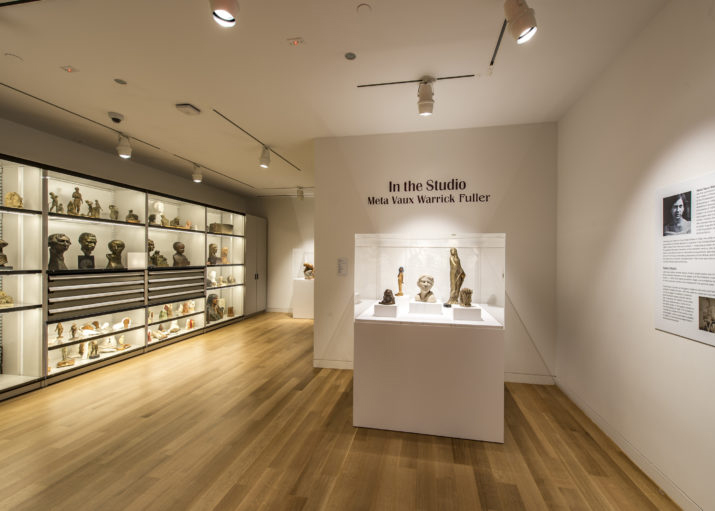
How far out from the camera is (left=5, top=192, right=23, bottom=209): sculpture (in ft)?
10.3

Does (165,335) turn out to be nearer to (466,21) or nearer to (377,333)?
(377,333)

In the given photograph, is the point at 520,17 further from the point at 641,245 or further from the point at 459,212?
the point at 459,212

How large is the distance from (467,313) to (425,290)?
1.49 ft

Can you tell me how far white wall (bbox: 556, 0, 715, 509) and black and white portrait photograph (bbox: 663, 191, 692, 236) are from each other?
10 cm

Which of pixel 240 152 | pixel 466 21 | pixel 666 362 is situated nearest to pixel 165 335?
pixel 240 152

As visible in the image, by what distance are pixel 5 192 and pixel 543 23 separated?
5053 mm

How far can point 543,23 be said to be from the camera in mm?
1985

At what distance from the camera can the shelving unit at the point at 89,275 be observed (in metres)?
3.26

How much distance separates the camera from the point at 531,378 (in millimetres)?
3500

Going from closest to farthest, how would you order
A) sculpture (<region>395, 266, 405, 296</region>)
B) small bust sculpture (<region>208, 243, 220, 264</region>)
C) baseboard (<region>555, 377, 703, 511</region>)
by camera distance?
baseboard (<region>555, 377, 703, 511</region>) < sculpture (<region>395, 266, 405, 296</region>) < small bust sculpture (<region>208, 243, 220, 264</region>)

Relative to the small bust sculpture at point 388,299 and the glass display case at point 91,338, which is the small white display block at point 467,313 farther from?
the glass display case at point 91,338

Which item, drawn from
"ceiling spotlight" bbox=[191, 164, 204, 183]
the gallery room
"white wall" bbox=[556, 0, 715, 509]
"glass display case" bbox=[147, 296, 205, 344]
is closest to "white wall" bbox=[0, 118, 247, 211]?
the gallery room

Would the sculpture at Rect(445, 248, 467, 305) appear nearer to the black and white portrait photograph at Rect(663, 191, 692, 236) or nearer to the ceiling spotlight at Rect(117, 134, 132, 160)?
the black and white portrait photograph at Rect(663, 191, 692, 236)

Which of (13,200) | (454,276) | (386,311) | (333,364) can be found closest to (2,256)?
(13,200)
